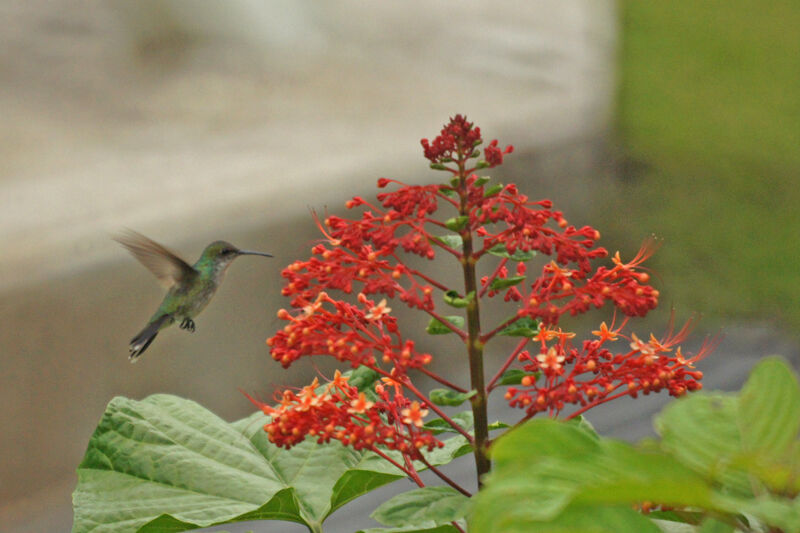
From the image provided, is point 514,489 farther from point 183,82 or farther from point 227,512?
point 183,82

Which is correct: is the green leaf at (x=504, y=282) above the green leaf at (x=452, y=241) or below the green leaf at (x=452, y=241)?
below

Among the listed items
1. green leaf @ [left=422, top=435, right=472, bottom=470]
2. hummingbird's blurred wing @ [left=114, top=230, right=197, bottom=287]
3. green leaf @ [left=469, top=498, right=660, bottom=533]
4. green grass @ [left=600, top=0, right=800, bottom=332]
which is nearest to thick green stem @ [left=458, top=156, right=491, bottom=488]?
green leaf @ [left=422, top=435, right=472, bottom=470]

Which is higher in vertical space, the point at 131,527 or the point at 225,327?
the point at 131,527

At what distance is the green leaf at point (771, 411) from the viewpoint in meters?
0.36

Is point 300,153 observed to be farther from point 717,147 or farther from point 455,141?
point 455,141

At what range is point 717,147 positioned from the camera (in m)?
3.63

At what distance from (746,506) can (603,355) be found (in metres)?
0.28

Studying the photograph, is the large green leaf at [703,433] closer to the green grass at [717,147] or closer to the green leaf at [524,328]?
the green leaf at [524,328]

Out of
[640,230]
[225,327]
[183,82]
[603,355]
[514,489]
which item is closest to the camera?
[514,489]

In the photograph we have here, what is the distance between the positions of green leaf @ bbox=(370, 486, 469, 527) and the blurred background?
1690 millimetres

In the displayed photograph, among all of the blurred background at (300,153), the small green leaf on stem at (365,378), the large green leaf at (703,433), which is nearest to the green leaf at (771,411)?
the large green leaf at (703,433)

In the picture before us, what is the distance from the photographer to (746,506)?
0.32 meters

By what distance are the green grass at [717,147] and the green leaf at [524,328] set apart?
118 inches

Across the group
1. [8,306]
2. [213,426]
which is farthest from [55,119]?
[213,426]
